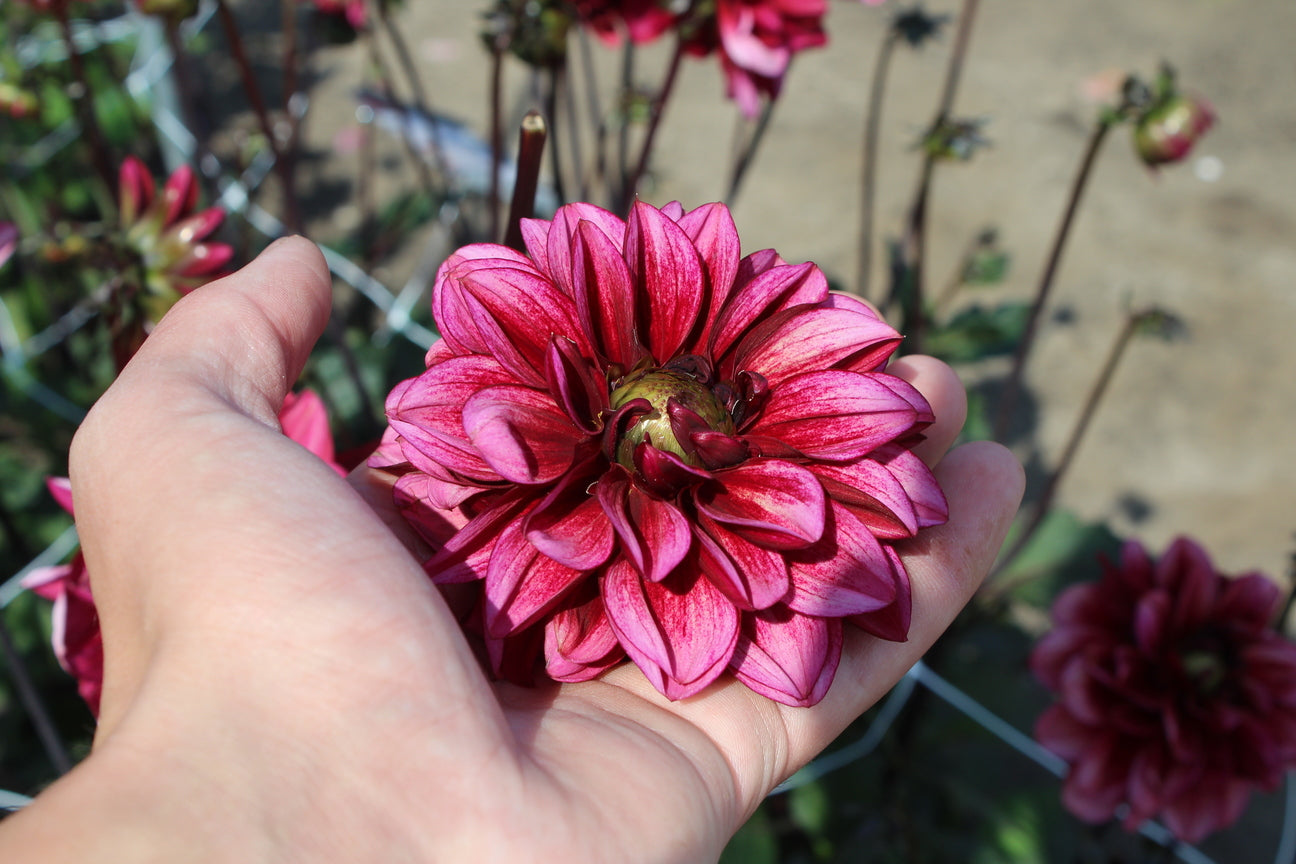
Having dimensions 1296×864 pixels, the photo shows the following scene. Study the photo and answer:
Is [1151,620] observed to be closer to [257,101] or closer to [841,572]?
[841,572]

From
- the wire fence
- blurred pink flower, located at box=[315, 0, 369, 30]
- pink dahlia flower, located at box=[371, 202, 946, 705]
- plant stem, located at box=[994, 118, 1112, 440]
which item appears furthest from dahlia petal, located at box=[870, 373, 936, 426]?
blurred pink flower, located at box=[315, 0, 369, 30]

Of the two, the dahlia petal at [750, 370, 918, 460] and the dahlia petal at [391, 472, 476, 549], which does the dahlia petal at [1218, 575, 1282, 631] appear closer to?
the dahlia petal at [750, 370, 918, 460]

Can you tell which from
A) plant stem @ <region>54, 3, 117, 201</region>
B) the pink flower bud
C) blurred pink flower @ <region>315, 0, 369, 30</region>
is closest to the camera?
the pink flower bud

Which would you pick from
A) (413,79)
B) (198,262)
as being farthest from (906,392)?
(413,79)

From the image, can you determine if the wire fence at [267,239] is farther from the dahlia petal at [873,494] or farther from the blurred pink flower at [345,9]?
the dahlia petal at [873,494]

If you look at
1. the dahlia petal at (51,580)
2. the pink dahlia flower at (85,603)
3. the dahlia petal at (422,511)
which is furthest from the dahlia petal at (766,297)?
the dahlia petal at (51,580)

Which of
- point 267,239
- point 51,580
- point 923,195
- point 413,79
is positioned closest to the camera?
point 51,580
